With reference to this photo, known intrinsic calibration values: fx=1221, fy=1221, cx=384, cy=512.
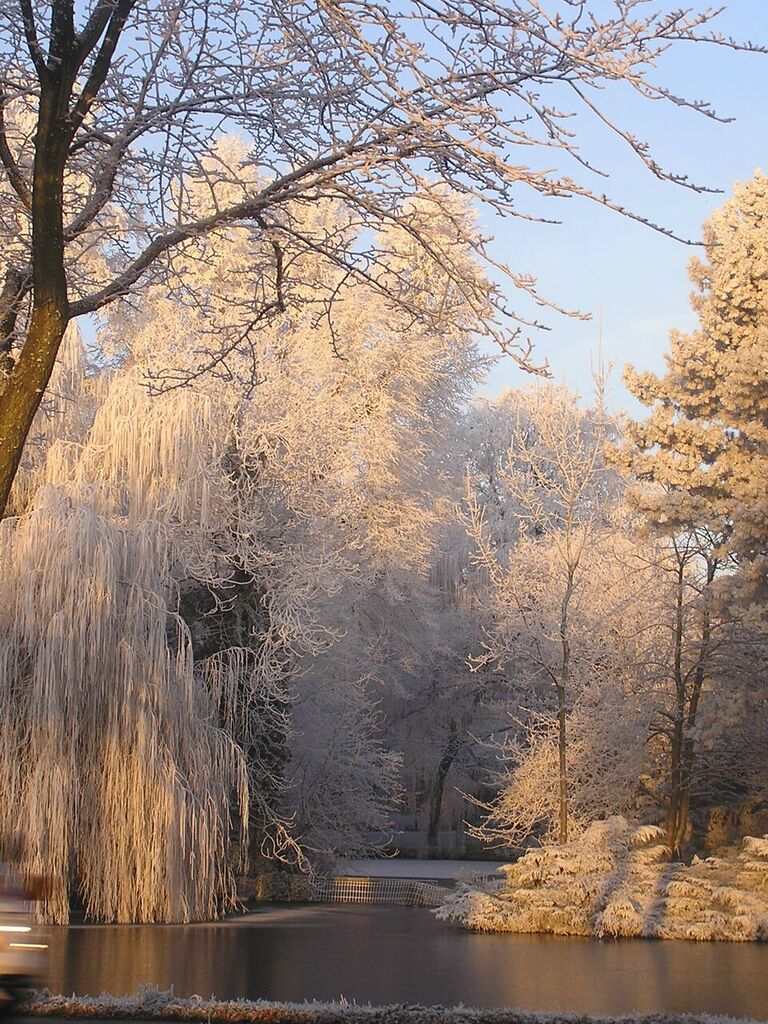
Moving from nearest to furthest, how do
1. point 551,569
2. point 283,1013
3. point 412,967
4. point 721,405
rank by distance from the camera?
1. point 283,1013
2. point 412,967
3. point 721,405
4. point 551,569

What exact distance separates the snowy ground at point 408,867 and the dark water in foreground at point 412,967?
25.5ft

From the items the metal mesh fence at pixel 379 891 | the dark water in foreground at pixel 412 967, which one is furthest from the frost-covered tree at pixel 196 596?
the dark water in foreground at pixel 412 967

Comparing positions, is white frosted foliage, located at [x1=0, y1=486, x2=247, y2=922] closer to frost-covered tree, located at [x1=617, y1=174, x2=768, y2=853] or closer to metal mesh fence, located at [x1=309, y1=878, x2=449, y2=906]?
metal mesh fence, located at [x1=309, y1=878, x2=449, y2=906]

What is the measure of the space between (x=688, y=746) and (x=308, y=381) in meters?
10.6

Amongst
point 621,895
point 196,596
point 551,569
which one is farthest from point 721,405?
point 196,596

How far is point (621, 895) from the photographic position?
16.5 m

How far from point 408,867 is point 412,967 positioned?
60.2ft

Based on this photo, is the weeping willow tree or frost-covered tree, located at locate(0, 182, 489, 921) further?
frost-covered tree, located at locate(0, 182, 489, 921)

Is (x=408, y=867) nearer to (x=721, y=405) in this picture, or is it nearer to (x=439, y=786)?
(x=439, y=786)

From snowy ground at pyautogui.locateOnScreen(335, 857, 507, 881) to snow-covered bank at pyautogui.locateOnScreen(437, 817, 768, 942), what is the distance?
6530 mm

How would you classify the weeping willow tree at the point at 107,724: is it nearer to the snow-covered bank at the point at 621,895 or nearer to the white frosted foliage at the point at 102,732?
the white frosted foliage at the point at 102,732

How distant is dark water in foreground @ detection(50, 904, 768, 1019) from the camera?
33.5 feet

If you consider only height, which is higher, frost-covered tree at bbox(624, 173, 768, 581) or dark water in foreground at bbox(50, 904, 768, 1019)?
frost-covered tree at bbox(624, 173, 768, 581)

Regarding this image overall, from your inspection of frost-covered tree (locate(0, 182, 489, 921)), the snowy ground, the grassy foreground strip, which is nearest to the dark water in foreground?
frost-covered tree (locate(0, 182, 489, 921))
